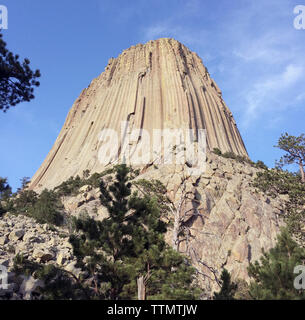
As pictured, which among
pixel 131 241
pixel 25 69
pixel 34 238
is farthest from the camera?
pixel 34 238

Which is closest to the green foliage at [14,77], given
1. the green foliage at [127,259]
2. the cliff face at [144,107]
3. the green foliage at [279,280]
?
the green foliage at [127,259]

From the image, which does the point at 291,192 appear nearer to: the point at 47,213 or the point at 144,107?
the point at 47,213

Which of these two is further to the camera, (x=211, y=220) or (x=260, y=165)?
(x=260, y=165)

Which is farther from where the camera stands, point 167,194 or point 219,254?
point 167,194

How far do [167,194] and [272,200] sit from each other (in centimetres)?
942

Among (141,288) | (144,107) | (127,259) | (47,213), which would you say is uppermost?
(144,107)

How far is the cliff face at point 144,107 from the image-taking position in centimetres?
4688

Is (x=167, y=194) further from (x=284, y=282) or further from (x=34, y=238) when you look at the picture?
(x=284, y=282)

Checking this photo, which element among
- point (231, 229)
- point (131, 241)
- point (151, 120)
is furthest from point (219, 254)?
point (151, 120)

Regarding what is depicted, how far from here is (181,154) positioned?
31078 millimetres

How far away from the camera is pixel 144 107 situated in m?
49.1

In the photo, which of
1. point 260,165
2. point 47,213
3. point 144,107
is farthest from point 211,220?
point 144,107

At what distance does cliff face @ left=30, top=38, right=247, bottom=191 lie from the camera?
46.9 metres

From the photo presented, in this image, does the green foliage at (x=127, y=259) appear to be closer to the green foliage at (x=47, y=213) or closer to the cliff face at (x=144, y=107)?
the green foliage at (x=47, y=213)
